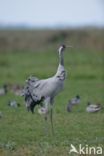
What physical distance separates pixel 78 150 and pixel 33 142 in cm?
123

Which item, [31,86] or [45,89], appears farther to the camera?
[31,86]

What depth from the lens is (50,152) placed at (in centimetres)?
1308

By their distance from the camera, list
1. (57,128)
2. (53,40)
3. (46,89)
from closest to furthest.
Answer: (46,89) → (57,128) → (53,40)

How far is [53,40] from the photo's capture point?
56656 mm

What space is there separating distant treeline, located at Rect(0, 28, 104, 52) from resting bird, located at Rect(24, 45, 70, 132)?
38.8 m

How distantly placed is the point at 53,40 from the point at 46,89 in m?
41.7

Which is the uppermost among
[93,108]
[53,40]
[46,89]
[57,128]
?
[53,40]

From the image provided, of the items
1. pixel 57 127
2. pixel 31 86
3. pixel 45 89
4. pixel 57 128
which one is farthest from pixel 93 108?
pixel 45 89

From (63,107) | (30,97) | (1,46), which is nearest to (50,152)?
(30,97)

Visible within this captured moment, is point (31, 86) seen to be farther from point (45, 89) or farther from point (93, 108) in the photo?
point (93, 108)

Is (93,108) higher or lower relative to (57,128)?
higher

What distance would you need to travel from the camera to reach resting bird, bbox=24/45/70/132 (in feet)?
49.1

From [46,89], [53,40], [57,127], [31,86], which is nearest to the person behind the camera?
[46,89]

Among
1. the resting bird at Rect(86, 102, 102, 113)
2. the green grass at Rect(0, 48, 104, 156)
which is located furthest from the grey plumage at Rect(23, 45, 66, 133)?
the resting bird at Rect(86, 102, 102, 113)
